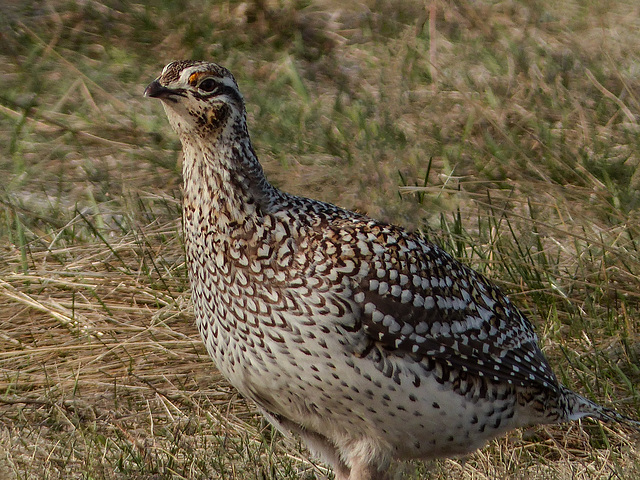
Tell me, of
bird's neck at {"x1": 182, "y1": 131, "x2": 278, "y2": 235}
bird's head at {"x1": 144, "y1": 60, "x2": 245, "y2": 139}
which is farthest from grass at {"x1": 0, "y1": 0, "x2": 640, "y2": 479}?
bird's head at {"x1": 144, "y1": 60, "x2": 245, "y2": 139}

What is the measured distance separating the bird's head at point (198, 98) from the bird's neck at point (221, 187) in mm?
52

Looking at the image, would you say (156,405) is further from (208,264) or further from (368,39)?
(368,39)

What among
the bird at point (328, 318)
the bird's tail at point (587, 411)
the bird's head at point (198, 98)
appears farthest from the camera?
the bird's tail at point (587, 411)

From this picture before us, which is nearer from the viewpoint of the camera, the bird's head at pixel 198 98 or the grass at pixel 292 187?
the bird's head at pixel 198 98

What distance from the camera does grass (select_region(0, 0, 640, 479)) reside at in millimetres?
4148

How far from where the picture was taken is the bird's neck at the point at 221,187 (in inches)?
137

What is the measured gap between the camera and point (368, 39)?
778 cm

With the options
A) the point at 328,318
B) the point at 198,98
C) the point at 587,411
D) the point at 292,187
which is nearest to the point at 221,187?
the point at 198,98

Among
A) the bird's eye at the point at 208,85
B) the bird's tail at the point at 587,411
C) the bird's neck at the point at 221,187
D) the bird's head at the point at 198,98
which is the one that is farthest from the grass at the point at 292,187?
the bird's eye at the point at 208,85

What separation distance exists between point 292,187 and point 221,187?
198 centimetres

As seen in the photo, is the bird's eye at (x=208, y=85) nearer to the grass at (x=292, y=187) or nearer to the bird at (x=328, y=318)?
the bird at (x=328, y=318)

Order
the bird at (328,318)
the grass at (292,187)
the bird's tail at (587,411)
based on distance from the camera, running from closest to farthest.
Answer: the bird at (328,318), the bird's tail at (587,411), the grass at (292,187)

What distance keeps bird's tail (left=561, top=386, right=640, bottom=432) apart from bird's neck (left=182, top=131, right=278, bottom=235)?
1.36 metres

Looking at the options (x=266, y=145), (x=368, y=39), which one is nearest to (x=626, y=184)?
(x=266, y=145)
